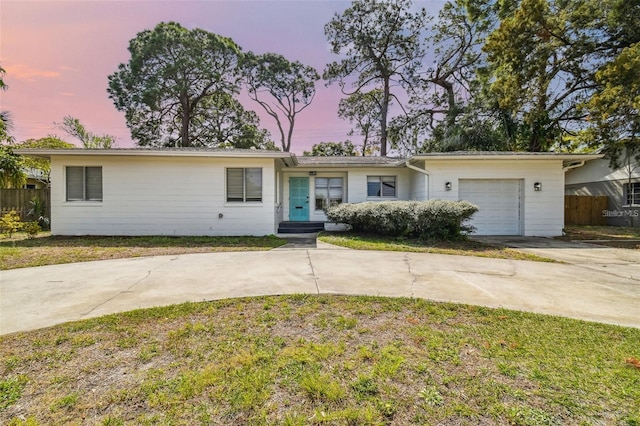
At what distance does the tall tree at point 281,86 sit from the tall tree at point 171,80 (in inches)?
66.4

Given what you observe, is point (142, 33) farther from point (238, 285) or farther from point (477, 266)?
point (477, 266)

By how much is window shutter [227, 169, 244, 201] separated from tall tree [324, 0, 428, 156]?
613 inches

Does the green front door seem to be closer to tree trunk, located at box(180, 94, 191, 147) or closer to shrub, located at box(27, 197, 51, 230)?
shrub, located at box(27, 197, 51, 230)

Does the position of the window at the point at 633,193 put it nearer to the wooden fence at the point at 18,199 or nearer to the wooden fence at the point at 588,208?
the wooden fence at the point at 588,208

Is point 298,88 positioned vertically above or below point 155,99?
above

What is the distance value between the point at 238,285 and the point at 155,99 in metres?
20.7

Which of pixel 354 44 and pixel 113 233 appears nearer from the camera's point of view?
pixel 113 233

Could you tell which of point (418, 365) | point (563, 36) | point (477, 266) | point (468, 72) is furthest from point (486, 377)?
point (468, 72)

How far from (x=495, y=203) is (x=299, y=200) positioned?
771 centimetres

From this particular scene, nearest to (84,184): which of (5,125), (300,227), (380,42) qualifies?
(300,227)

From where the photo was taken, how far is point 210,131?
2475 cm

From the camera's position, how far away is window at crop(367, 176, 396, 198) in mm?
13070

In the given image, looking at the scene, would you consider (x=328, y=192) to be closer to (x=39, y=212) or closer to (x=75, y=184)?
(x=75, y=184)

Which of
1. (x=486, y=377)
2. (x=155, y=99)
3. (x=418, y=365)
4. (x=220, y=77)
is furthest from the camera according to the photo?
(x=220, y=77)
